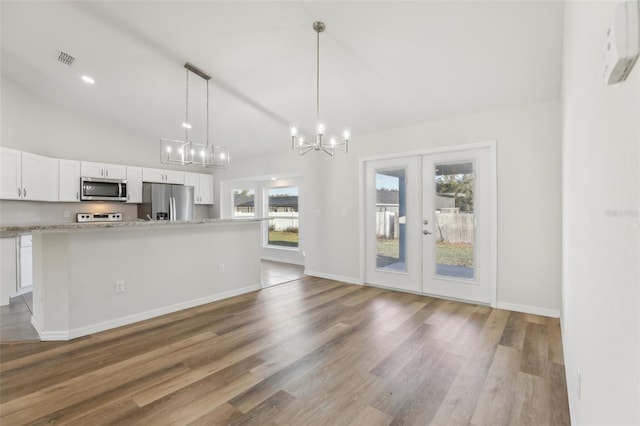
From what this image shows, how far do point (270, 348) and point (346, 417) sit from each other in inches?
41.4

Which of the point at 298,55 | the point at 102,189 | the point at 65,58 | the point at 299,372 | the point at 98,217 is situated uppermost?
the point at 65,58

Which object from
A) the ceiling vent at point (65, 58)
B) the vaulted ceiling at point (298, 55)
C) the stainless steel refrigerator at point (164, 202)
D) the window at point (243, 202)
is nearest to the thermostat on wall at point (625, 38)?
Answer: the vaulted ceiling at point (298, 55)

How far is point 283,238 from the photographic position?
727 cm

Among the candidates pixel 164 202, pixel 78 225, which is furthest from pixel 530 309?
pixel 164 202

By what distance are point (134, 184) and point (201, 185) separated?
1.47m

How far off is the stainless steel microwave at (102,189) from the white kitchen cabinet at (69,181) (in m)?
0.09

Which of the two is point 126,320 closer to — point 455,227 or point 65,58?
point 65,58

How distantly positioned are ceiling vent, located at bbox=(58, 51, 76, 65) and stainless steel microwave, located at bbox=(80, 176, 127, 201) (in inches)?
83.8

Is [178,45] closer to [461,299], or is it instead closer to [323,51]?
[323,51]

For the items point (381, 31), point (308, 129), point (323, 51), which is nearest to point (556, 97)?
point (381, 31)

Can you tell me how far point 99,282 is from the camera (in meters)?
3.06

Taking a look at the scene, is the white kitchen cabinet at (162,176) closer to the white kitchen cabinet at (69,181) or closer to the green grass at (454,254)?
the white kitchen cabinet at (69,181)

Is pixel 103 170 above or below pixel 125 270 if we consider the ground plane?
above

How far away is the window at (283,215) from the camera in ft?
23.2
